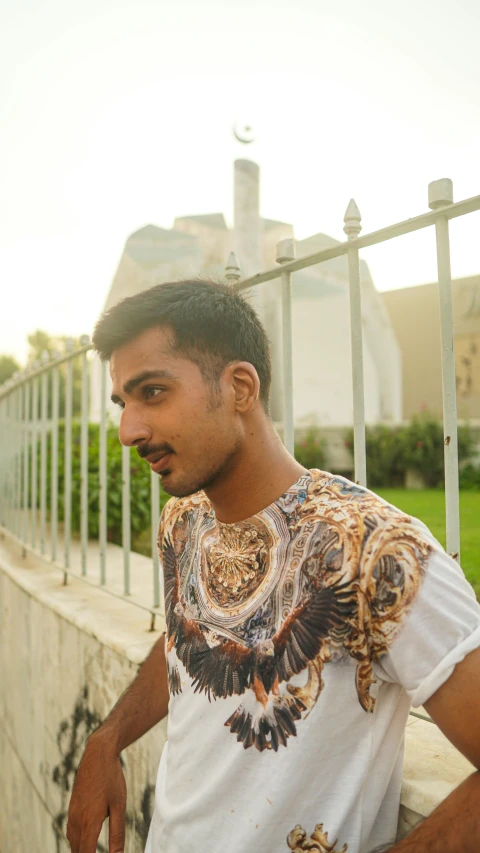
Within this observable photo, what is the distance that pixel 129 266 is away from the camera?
59.1 ft

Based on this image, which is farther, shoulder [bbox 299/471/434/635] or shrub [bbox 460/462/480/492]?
shrub [bbox 460/462/480/492]

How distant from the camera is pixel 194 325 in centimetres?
138

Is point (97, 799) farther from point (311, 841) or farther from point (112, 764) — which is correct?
point (311, 841)

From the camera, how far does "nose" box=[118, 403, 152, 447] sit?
1364 mm

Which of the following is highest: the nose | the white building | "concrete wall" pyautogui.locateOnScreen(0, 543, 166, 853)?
the white building

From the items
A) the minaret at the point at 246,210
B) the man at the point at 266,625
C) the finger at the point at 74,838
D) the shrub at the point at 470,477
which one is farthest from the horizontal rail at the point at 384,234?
the minaret at the point at 246,210

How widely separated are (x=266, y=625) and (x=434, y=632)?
33cm

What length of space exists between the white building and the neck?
44.9 ft

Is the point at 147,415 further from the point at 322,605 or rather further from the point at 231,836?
the point at 231,836

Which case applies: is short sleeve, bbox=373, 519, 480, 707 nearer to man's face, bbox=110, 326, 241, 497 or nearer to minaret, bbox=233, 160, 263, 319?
man's face, bbox=110, 326, 241, 497

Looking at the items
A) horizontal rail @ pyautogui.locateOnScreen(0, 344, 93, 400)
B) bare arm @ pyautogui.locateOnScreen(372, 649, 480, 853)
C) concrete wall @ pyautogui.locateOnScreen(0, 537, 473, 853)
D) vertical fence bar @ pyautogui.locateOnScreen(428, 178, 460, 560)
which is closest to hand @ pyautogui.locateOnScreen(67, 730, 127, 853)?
concrete wall @ pyautogui.locateOnScreen(0, 537, 473, 853)

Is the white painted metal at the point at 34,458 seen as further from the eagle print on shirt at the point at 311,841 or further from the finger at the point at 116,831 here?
the eagle print on shirt at the point at 311,841

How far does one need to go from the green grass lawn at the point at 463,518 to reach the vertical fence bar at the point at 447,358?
2.75m

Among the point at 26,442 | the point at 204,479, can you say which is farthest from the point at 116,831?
the point at 26,442
